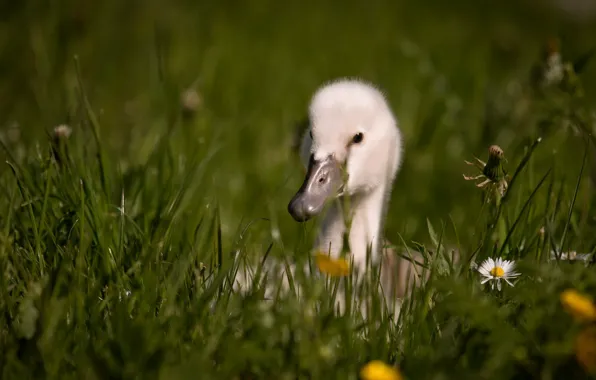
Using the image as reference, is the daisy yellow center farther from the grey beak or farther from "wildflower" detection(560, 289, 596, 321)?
the grey beak

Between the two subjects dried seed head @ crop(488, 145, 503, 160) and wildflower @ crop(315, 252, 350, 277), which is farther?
dried seed head @ crop(488, 145, 503, 160)

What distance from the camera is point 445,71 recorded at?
4.91 m

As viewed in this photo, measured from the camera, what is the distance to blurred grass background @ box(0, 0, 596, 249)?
3.83m

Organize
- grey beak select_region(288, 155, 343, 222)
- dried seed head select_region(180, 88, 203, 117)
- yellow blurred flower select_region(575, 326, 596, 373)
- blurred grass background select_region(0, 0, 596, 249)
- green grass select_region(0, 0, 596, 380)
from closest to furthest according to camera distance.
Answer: yellow blurred flower select_region(575, 326, 596, 373) → green grass select_region(0, 0, 596, 380) → grey beak select_region(288, 155, 343, 222) → dried seed head select_region(180, 88, 203, 117) → blurred grass background select_region(0, 0, 596, 249)

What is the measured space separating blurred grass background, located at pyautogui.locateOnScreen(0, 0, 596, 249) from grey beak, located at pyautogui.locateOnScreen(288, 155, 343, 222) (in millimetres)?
286

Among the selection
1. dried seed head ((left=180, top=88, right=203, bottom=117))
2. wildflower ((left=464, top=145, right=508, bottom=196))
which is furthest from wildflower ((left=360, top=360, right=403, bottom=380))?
dried seed head ((left=180, top=88, right=203, bottom=117))

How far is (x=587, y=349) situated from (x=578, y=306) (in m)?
0.09

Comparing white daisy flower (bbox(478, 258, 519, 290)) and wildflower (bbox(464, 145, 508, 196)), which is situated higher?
wildflower (bbox(464, 145, 508, 196))

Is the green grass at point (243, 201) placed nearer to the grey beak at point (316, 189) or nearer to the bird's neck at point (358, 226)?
the grey beak at point (316, 189)

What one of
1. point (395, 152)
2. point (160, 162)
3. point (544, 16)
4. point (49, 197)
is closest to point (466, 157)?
point (395, 152)

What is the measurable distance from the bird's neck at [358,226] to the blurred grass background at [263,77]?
25 centimetres

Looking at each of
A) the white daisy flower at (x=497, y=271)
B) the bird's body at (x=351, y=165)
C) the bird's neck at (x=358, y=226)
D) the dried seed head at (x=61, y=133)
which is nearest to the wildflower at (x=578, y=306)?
the white daisy flower at (x=497, y=271)

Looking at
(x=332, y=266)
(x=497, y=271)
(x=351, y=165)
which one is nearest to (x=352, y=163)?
(x=351, y=165)

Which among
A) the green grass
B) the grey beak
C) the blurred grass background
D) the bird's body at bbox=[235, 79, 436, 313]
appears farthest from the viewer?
the blurred grass background
